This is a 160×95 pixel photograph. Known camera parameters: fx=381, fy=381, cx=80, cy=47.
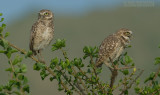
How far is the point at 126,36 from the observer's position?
11312 mm

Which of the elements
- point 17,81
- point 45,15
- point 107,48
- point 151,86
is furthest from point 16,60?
point 45,15

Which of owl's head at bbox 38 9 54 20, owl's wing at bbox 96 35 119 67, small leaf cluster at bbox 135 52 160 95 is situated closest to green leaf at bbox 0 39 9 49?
small leaf cluster at bbox 135 52 160 95

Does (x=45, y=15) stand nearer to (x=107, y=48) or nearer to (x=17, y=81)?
(x=107, y=48)

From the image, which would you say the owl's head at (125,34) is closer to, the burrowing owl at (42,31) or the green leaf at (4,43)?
the burrowing owl at (42,31)

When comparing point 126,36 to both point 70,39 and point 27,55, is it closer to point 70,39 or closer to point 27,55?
point 27,55

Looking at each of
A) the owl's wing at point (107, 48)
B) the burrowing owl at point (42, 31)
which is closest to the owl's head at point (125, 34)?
the owl's wing at point (107, 48)

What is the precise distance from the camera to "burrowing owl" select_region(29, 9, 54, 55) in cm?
1183

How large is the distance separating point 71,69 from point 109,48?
5570 millimetres

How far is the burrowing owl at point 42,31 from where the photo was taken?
11.8 m

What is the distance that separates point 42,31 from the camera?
1188 centimetres

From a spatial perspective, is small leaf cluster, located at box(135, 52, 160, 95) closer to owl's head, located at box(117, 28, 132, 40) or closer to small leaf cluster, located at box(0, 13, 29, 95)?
small leaf cluster, located at box(0, 13, 29, 95)

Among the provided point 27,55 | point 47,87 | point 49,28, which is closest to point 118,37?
point 49,28

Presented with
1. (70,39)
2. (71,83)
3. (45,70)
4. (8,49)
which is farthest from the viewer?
(70,39)

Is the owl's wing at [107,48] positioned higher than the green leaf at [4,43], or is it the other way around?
the green leaf at [4,43]
